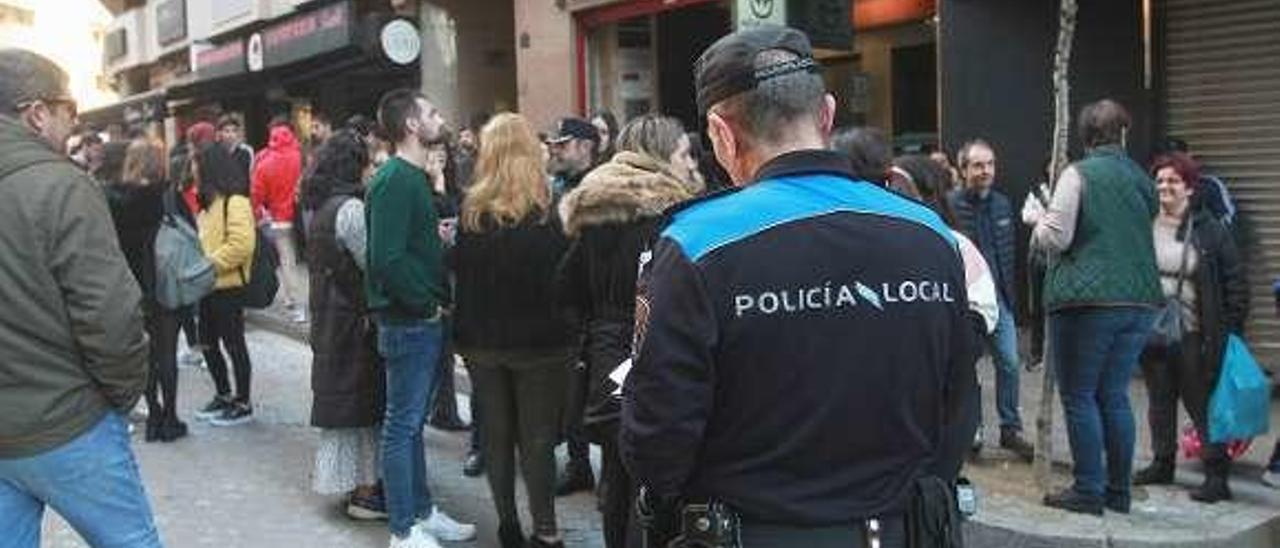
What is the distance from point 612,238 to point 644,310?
2.69 meters

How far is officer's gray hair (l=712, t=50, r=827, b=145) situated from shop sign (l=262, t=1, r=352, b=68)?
14899 millimetres

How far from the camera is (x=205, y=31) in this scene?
25219mm

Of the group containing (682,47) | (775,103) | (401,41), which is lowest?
(775,103)

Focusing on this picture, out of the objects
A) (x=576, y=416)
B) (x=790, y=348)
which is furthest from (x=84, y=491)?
(x=576, y=416)

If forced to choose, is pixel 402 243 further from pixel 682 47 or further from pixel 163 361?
pixel 682 47

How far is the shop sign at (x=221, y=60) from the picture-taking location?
2223cm

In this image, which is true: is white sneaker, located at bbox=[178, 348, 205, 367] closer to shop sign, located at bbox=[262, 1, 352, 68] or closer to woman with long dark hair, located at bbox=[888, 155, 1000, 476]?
shop sign, located at bbox=[262, 1, 352, 68]

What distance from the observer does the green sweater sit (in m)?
5.43

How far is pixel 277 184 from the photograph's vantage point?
1304 cm

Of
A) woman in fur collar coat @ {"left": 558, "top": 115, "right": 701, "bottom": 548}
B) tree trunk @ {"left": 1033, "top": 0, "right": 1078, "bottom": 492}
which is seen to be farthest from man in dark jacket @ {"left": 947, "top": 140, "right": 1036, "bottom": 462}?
woman in fur collar coat @ {"left": 558, "top": 115, "right": 701, "bottom": 548}

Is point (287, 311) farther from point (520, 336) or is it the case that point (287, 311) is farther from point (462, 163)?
point (520, 336)

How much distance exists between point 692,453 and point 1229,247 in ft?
15.8

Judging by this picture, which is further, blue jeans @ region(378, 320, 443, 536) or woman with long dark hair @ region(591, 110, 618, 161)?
woman with long dark hair @ region(591, 110, 618, 161)

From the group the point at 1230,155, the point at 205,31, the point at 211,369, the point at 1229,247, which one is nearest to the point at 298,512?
the point at 211,369
